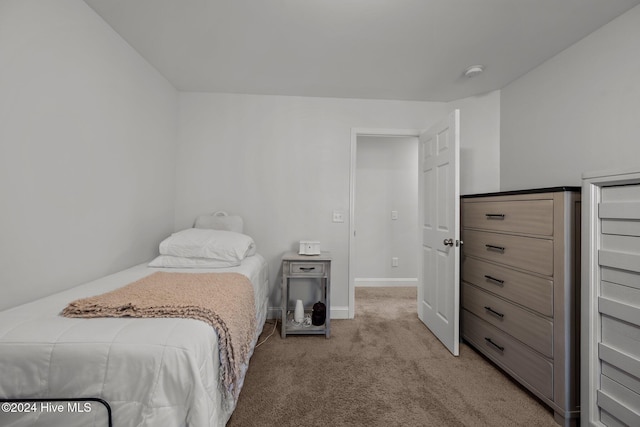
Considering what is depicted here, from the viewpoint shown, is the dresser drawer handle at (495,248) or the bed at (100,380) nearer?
the bed at (100,380)

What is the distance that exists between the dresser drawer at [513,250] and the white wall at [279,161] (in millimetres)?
905

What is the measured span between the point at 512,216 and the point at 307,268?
63.7 inches

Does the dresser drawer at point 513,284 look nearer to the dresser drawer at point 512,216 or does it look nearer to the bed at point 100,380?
the dresser drawer at point 512,216

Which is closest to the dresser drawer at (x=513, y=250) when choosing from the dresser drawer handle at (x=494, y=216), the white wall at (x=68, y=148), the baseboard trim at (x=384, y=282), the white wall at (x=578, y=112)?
the dresser drawer handle at (x=494, y=216)

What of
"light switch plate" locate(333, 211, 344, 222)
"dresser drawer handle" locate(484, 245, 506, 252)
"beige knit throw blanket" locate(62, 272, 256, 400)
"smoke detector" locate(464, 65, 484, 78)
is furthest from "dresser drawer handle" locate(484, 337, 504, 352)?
"smoke detector" locate(464, 65, 484, 78)

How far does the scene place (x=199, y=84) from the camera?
8.90ft

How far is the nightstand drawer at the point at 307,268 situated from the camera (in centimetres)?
249

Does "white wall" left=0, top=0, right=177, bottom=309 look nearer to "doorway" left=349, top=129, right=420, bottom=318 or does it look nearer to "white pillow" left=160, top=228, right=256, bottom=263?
"white pillow" left=160, top=228, right=256, bottom=263

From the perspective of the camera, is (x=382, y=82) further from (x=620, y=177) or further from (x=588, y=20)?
(x=620, y=177)

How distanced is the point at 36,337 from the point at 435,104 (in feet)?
11.4

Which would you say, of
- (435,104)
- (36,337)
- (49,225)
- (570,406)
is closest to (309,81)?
(435,104)

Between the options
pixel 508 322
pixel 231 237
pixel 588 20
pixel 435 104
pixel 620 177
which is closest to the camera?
pixel 620 177

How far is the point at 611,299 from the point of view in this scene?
126 cm

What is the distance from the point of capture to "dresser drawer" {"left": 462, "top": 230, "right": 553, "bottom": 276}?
1.62 meters
